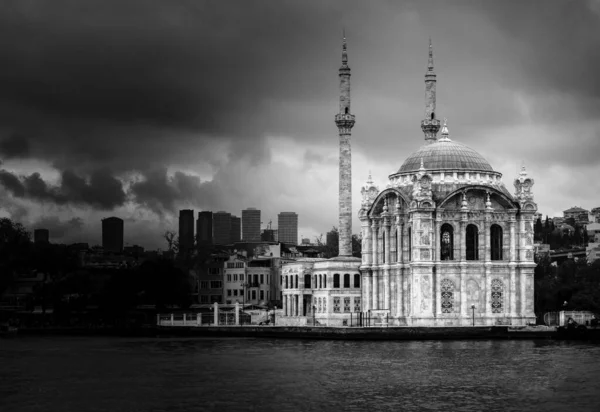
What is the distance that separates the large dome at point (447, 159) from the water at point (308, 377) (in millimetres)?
16038

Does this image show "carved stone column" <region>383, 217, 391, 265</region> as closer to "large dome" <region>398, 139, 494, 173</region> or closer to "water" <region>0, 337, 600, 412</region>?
"large dome" <region>398, 139, 494, 173</region>

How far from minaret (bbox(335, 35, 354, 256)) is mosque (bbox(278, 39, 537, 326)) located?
20.8 feet

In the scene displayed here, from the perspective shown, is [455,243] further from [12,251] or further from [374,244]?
[12,251]

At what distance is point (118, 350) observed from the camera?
95.3 metres

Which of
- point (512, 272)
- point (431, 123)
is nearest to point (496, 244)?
point (512, 272)

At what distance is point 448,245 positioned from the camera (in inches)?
4126

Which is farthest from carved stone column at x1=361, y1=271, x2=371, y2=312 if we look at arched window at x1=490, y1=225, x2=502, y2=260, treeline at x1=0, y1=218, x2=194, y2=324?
treeline at x1=0, y1=218, x2=194, y2=324

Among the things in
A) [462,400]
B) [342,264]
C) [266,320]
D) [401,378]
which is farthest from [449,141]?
[462,400]

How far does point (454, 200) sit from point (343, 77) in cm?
2108

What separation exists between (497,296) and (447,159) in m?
12.0

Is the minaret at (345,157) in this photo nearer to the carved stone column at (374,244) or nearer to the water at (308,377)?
the carved stone column at (374,244)

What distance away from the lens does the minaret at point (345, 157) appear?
11762 centimetres

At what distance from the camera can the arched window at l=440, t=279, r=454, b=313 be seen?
102 m

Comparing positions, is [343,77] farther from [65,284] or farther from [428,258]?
[65,284]
